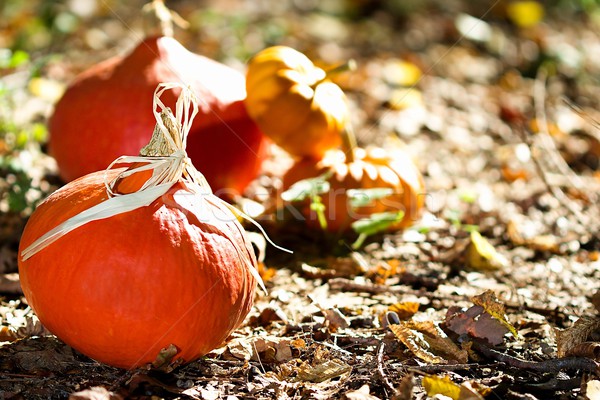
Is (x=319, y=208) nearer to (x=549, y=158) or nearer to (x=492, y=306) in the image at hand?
(x=492, y=306)

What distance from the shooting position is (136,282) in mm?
1861

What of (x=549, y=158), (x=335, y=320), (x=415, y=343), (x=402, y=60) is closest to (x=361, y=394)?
(x=415, y=343)

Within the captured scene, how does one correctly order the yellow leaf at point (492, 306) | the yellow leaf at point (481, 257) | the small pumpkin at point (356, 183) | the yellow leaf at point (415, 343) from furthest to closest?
the small pumpkin at point (356, 183) → the yellow leaf at point (481, 257) → the yellow leaf at point (492, 306) → the yellow leaf at point (415, 343)

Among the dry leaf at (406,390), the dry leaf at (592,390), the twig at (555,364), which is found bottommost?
the twig at (555,364)

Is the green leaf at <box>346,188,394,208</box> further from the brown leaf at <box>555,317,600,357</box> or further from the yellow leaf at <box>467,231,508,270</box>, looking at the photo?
the brown leaf at <box>555,317,600,357</box>

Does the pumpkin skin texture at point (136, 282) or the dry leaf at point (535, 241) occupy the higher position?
the pumpkin skin texture at point (136, 282)

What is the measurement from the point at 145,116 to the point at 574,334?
174cm

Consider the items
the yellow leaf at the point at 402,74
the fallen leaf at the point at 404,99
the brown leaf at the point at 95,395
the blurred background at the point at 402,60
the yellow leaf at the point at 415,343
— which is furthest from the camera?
the yellow leaf at the point at 402,74

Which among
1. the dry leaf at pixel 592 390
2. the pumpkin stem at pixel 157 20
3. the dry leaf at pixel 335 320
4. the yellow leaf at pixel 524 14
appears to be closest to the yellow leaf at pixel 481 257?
the dry leaf at pixel 335 320

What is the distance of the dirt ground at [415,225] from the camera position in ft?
6.61

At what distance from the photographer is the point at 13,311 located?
2.34 meters

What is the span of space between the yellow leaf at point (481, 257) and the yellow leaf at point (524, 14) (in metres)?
3.54

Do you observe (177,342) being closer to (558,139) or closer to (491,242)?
(491,242)

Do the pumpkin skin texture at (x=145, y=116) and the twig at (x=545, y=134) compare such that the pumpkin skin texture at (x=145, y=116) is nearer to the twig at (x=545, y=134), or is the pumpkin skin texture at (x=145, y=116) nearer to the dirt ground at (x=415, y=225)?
the dirt ground at (x=415, y=225)
